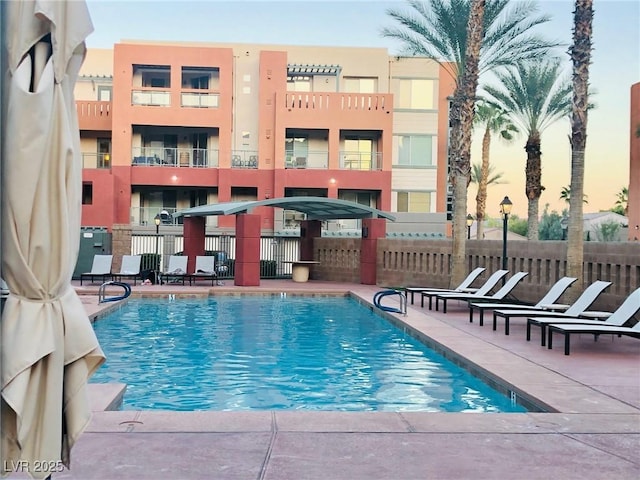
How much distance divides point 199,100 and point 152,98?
2.41 m

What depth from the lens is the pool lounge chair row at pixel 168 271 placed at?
22000 mm

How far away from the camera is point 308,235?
27562mm

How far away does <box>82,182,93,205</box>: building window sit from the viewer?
3487 centimetres

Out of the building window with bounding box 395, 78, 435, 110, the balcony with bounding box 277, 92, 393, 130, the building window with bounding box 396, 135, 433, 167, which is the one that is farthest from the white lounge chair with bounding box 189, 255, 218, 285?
the building window with bounding box 395, 78, 435, 110

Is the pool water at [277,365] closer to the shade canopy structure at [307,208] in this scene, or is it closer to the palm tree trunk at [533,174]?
the shade canopy structure at [307,208]

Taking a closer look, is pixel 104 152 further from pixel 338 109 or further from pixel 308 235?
pixel 308 235

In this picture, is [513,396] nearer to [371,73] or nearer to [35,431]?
[35,431]

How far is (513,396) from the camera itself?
298 inches

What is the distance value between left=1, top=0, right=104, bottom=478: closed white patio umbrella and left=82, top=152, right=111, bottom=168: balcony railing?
3527cm

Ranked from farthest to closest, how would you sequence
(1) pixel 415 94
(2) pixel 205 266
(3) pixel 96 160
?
(1) pixel 415 94 → (3) pixel 96 160 → (2) pixel 205 266

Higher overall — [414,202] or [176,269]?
[414,202]

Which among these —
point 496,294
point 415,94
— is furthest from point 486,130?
point 496,294

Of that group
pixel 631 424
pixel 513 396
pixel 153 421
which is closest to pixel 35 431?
pixel 153 421

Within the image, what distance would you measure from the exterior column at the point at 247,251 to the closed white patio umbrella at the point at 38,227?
63.4 ft
